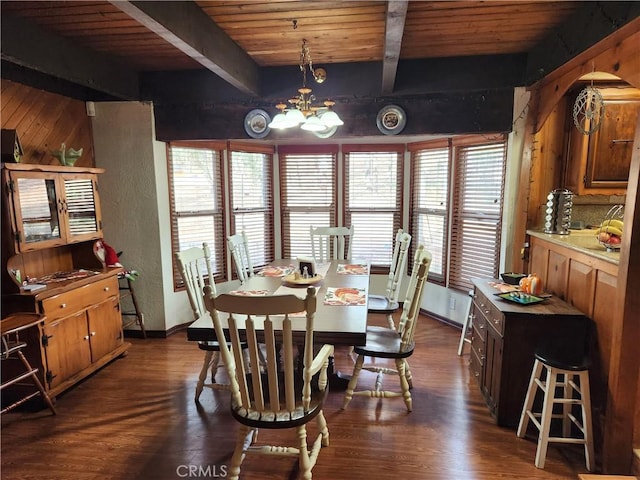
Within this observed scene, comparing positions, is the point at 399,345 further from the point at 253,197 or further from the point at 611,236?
the point at 253,197

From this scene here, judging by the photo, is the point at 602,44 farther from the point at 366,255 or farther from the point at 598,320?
the point at 366,255

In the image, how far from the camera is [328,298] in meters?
2.41

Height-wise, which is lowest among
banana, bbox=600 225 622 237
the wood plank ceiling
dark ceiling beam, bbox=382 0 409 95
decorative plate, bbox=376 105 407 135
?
banana, bbox=600 225 622 237

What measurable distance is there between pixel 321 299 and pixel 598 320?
1544 millimetres

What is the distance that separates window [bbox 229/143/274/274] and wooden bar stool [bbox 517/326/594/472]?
3.18 metres

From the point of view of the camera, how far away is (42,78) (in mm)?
3158

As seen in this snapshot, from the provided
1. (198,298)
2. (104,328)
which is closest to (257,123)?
(198,298)

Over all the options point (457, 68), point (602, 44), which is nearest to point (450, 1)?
point (602, 44)

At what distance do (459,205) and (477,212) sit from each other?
234mm

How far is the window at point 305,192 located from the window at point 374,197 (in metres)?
0.20

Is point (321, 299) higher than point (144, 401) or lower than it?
higher

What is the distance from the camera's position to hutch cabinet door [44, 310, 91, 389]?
8.59 ft

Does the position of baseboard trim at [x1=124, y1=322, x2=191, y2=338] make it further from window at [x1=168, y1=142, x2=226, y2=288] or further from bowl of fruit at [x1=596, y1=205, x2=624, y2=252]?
bowl of fruit at [x1=596, y1=205, x2=624, y2=252]

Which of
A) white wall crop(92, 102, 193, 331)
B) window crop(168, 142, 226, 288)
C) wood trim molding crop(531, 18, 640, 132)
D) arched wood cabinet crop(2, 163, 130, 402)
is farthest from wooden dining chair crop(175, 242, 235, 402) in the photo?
wood trim molding crop(531, 18, 640, 132)
